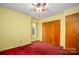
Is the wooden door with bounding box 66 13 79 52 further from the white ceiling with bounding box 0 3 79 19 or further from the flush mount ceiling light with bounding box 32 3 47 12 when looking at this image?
the flush mount ceiling light with bounding box 32 3 47 12

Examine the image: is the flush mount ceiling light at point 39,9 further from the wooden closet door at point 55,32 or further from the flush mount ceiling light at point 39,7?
the wooden closet door at point 55,32

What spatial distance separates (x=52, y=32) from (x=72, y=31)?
1.18 ft

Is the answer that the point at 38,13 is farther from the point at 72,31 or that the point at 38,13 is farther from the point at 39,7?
the point at 72,31

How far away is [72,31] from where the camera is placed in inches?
67.4

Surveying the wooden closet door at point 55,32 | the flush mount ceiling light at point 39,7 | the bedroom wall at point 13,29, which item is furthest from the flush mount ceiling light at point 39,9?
the wooden closet door at point 55,32

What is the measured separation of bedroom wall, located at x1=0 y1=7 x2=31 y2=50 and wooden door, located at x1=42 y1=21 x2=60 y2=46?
31 cm

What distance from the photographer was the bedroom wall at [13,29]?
165 cm

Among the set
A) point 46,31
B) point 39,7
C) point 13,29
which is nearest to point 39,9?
point 39,7

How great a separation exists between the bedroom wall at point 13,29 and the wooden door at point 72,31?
0.71 metres

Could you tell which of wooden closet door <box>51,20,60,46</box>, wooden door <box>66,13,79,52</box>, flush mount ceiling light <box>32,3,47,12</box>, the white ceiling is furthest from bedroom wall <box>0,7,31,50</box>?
wooden door <box>66,13,79,52</box>

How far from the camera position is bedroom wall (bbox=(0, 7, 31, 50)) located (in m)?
1.65

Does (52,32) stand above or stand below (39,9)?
below

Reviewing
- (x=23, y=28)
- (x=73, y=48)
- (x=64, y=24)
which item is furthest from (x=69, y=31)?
(x=23, y=28)
